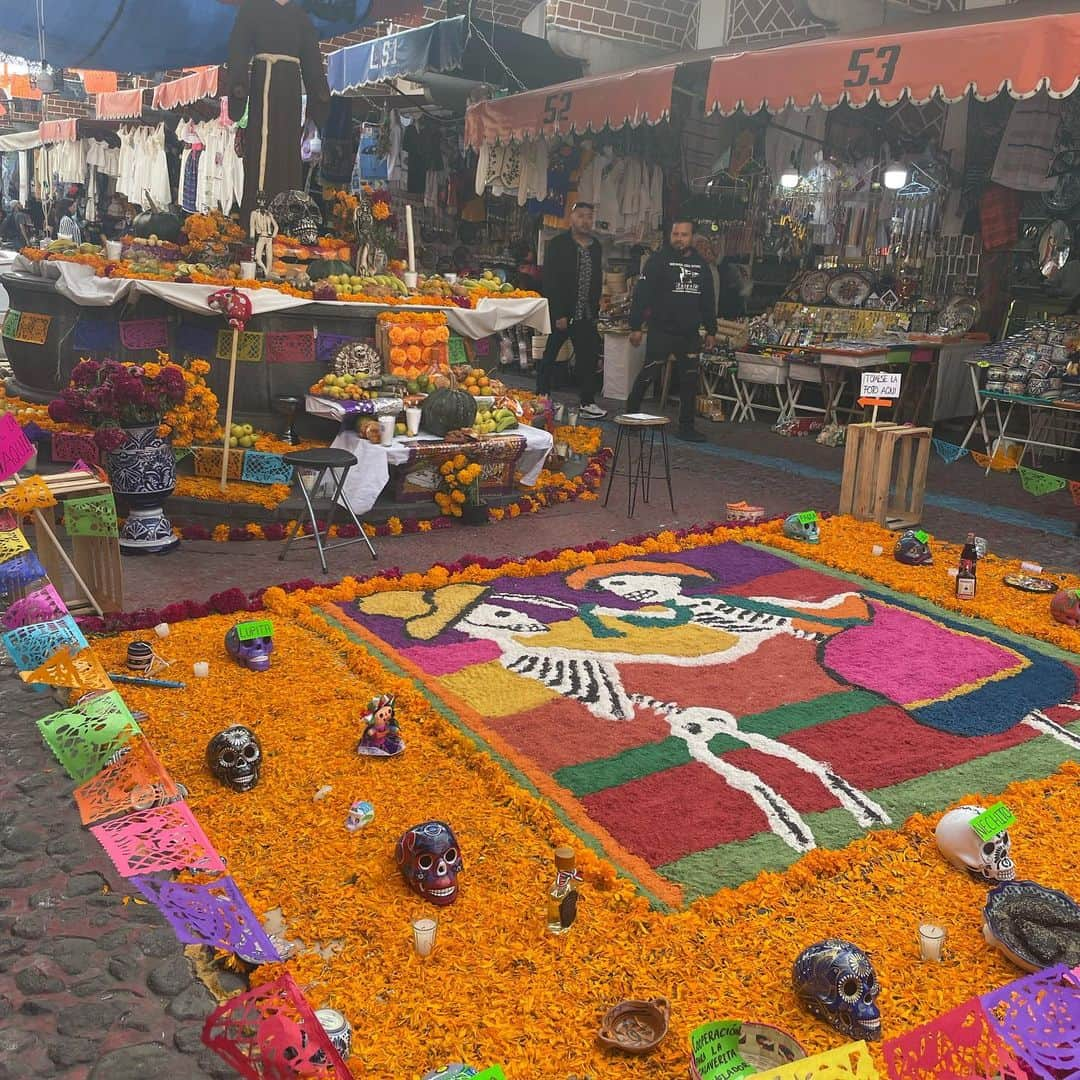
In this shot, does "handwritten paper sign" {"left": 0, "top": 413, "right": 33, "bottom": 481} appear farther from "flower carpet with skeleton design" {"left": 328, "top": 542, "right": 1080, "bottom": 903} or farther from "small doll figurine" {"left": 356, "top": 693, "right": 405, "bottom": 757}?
"small doll figurine" {"left": 356, "top": 693, "right": 405, "bottom": 757}

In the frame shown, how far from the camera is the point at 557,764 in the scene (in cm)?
417

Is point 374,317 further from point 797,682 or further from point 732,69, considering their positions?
point 797,682

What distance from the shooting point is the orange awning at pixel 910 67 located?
23.6 feet

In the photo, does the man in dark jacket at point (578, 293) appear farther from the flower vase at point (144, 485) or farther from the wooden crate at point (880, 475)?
the flower vase at point (144, 485)

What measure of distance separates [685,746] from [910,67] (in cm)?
625

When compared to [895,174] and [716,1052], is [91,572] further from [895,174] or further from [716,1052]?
[895,174]

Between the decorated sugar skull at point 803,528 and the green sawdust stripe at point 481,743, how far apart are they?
3480mm

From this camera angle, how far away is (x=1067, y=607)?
5.90 metres

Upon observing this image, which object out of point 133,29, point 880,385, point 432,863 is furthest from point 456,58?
point 432,863

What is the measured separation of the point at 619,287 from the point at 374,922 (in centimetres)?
1202

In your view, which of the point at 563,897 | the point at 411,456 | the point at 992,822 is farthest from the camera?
the point at 411,456

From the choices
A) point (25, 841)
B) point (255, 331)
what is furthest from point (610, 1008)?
point (255, 331)

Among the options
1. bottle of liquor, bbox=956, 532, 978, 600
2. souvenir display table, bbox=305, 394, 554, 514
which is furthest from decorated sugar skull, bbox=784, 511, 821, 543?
souvenir display table, bbox=305, 394, 554, 514

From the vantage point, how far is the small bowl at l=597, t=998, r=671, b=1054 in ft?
8.76
